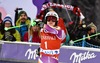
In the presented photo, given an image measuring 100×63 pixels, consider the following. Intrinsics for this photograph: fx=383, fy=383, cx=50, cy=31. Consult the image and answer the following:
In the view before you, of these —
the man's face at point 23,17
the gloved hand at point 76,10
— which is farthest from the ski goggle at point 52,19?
the gloved hand at point 76,10

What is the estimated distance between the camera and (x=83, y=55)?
9.52 meters

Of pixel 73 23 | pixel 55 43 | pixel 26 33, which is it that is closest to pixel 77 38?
pixel 73 23

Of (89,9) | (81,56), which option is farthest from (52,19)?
(89,9)

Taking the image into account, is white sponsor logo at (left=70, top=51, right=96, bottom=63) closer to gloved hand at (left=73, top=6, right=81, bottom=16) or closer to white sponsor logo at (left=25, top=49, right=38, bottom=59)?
white sponsor logo at (left=25, top=49, right=38, bottom=59)

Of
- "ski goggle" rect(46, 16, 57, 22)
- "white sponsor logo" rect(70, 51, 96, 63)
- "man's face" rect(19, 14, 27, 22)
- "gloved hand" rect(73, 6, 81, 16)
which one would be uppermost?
"gloved hand" rect(73, 6, 81, 16)

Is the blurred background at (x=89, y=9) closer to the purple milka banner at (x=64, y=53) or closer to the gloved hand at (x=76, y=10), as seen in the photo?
the gloved hand at (x=76, y=10)

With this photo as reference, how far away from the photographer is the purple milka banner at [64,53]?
9.43 m

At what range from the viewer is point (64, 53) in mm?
9773

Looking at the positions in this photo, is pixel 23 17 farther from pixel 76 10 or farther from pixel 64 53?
pixel 64 53

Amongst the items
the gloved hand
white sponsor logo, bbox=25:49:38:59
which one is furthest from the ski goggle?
the gloved hand

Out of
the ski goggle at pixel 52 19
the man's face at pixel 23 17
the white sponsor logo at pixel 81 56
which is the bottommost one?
the white sponsor logo at pixel 81 56

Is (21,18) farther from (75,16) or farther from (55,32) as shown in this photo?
(55,32)

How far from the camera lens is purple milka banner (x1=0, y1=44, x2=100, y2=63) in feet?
30.9

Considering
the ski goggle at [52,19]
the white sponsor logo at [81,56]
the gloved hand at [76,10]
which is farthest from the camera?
the gloved hand at [76,10]
